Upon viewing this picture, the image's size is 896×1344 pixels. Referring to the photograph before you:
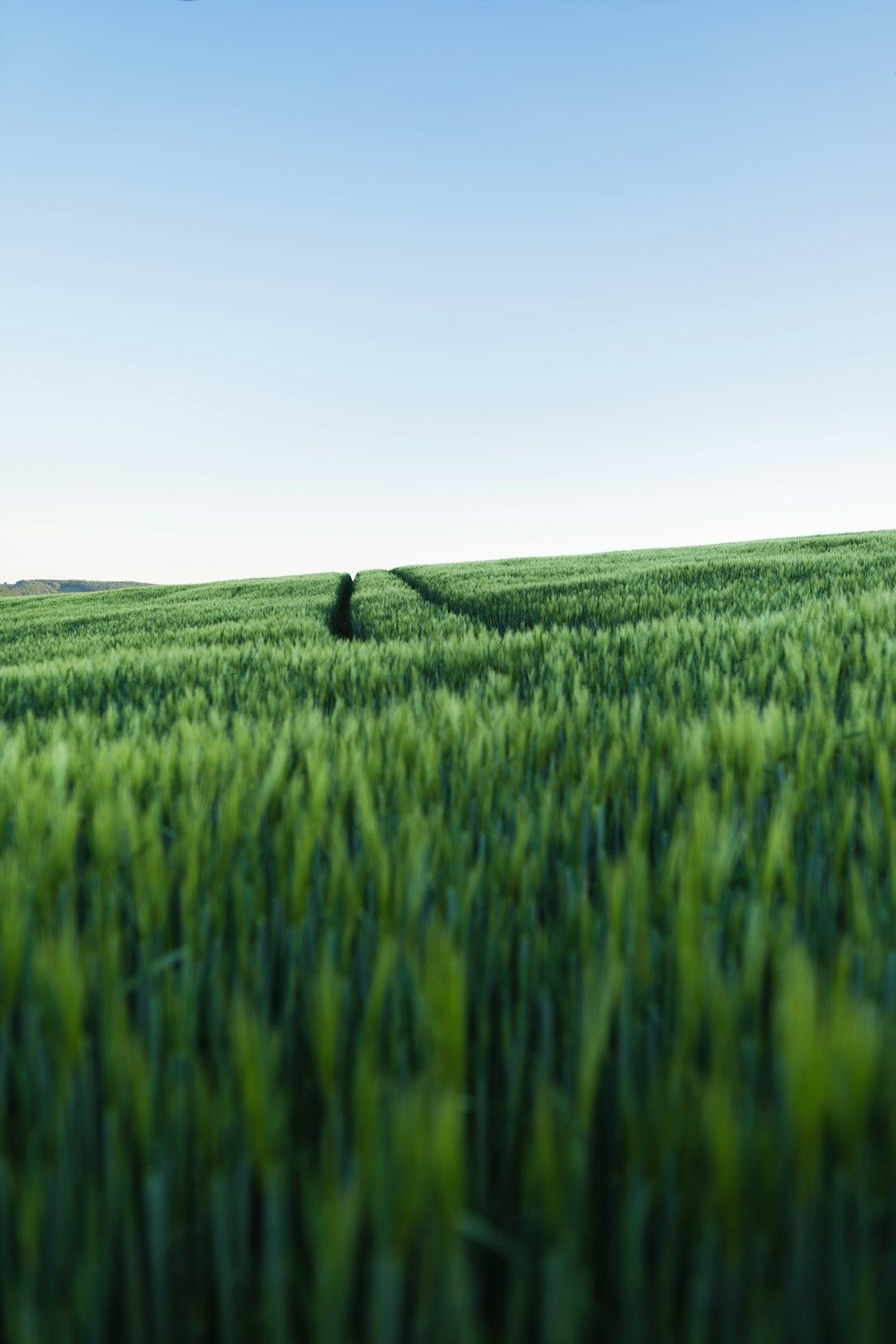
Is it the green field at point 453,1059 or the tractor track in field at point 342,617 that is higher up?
the tractor track in field at point 342,617

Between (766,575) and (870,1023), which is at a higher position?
(766,575)

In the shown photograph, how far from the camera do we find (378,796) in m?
1.17

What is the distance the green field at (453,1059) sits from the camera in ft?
1.30

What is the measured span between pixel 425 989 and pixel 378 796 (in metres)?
0.63

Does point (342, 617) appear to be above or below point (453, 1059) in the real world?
above

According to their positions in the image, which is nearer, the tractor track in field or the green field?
the green field

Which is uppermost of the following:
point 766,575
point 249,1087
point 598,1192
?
point 766,575

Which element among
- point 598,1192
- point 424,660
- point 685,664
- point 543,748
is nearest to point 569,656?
point 685,664

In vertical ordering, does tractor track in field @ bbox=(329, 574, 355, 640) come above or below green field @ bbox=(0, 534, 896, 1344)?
above

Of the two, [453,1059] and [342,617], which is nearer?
[453,1059]

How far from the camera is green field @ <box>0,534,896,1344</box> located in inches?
15.6

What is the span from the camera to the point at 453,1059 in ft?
1.62

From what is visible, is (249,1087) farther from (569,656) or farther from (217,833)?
(569,656)

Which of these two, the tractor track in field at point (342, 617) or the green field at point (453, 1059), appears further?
the tractor track in field at point (342, 617)
